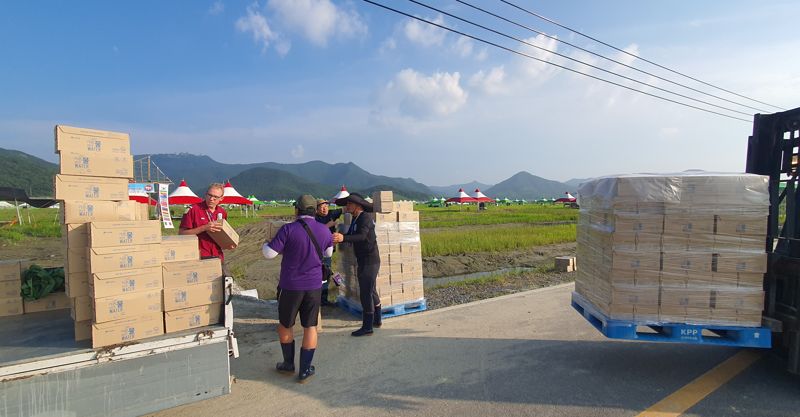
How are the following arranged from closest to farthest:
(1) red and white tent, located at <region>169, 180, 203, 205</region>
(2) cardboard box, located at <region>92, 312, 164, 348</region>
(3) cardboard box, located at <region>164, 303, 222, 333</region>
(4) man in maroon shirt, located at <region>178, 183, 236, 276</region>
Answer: (2) cardboard box, located at <region>92, 312, 164, 348</region>, (3) cardboard box, located at <region>164, 303, 222, 333</region>, (4) man in maroon shirt, located at <region>178, 183, 236, 276</region>, (1) red and white tent, located at <region>169, 180, 203, 205</region>

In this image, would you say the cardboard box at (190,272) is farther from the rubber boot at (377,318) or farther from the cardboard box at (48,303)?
the rubber boot at (377,318)

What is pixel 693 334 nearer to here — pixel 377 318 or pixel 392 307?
pixel 377 318

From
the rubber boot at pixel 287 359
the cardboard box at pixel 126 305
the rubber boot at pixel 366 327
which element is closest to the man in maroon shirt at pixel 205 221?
the rubber boot at pixel 287 359

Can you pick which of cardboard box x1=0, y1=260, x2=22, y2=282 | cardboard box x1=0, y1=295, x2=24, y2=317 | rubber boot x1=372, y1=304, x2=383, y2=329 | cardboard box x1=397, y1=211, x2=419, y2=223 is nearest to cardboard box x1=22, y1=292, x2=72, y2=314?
cardboard box x1=0, y1=295, x2=24, y2=317

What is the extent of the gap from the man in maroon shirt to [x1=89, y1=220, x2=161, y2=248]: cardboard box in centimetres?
111

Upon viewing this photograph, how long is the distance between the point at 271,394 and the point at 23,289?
267 centimetres

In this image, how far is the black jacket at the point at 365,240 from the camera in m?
5.35

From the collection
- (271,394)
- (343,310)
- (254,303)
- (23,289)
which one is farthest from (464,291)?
(23,289)

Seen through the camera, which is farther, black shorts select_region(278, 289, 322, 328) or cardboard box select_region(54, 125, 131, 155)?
black shorts select_region(278, 289, 322, 328)

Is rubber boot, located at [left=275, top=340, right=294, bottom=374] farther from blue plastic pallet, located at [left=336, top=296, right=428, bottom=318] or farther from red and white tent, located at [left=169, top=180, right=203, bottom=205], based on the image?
red and white tent, located at [left=169, top=180, right=203, bottom=205]

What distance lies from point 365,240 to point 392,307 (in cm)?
146

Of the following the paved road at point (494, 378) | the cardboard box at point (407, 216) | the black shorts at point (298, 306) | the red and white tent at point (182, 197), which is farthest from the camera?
the red and white tent at point (182, 197)

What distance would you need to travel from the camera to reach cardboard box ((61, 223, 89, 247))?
319 cm

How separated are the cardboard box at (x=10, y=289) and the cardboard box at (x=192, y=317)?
6.29 ft
